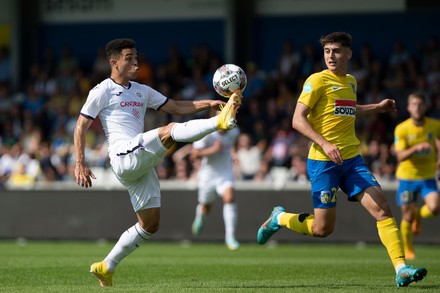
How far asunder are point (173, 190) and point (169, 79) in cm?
627

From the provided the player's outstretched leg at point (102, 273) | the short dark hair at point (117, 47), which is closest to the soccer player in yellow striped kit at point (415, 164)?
the short dark hair at point (117, 47)

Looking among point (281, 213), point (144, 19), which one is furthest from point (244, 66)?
point (281, 213)

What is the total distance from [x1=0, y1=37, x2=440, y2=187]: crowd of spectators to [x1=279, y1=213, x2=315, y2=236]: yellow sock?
8456 mm

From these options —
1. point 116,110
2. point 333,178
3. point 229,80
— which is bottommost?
point 333,178

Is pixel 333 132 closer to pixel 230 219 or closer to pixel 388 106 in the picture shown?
pixel 388 106

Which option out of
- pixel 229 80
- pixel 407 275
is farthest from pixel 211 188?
pixel 407 275

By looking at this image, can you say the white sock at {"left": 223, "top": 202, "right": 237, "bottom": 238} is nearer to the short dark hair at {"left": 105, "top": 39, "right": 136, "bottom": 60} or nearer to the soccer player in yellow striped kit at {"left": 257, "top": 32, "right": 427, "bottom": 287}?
the soccer player in yellow striped kit at {"left": 257, "top": 32, "right": 427, "bottom": 287}

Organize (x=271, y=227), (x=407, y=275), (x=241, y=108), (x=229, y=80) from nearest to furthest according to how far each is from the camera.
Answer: (x=407, y=275) → (x=229, y=80) → (x=271, y=227) → (x=241, y=108)

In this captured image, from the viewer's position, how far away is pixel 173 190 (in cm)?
2002

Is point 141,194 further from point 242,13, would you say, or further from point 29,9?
point 29,9

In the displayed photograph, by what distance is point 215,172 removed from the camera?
17.9 meters

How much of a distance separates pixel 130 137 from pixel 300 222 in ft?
6.83

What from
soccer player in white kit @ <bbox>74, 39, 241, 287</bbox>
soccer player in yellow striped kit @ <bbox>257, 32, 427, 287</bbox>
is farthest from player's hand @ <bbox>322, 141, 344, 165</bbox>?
soccer player in white kit @ <bbox>74, 39, 241, 287</bbox>

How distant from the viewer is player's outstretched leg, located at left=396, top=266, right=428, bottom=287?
8953 millimetres
